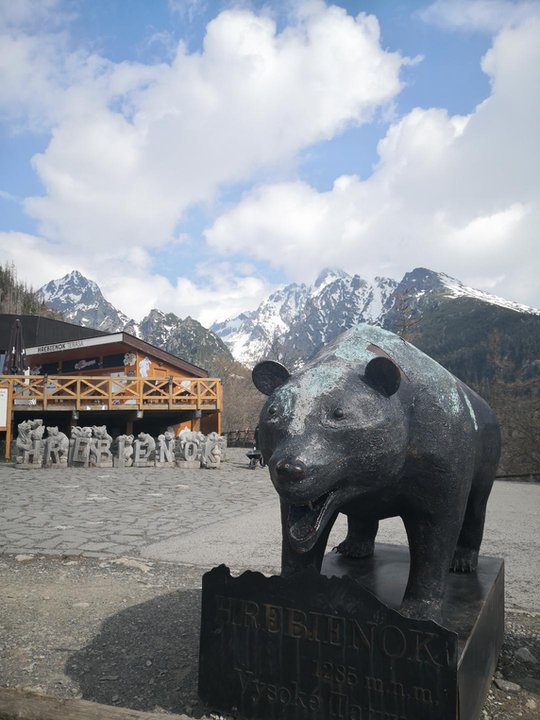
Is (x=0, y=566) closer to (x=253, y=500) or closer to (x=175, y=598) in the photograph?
(x=175, y=598)

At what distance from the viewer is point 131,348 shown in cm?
2173

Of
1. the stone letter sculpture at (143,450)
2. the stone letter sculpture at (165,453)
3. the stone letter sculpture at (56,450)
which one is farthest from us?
the stone letter sculpture at (165,453)

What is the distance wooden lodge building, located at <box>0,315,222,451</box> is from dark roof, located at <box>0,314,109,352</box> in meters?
0.11

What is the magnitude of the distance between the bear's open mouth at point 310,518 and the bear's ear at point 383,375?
503 millimetres

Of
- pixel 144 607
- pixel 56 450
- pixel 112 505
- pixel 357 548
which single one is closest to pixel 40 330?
pixel 56 450

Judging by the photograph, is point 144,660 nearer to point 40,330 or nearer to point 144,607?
point 144,607

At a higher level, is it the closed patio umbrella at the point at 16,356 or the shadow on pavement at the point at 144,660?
the closed patio umbrella at the point at 16,356

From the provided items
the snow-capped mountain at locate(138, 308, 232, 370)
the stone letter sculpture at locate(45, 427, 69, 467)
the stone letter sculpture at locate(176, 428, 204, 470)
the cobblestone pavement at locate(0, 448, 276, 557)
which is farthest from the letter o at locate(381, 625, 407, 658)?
the snow-capped mountain at locate(138, 308, 232, 370)

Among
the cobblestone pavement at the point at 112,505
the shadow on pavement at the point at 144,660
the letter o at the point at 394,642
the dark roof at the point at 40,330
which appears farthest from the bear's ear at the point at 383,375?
the dark roof at the point at 40,330

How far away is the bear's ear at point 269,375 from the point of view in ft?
8.64

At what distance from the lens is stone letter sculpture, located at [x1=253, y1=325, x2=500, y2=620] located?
87.7 inches

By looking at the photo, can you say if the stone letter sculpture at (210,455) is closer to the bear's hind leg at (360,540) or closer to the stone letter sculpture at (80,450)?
the stone letter sculpture at (80,450)

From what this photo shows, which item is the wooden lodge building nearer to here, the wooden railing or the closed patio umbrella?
the wooden railing

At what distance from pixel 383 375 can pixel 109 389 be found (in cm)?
1647
